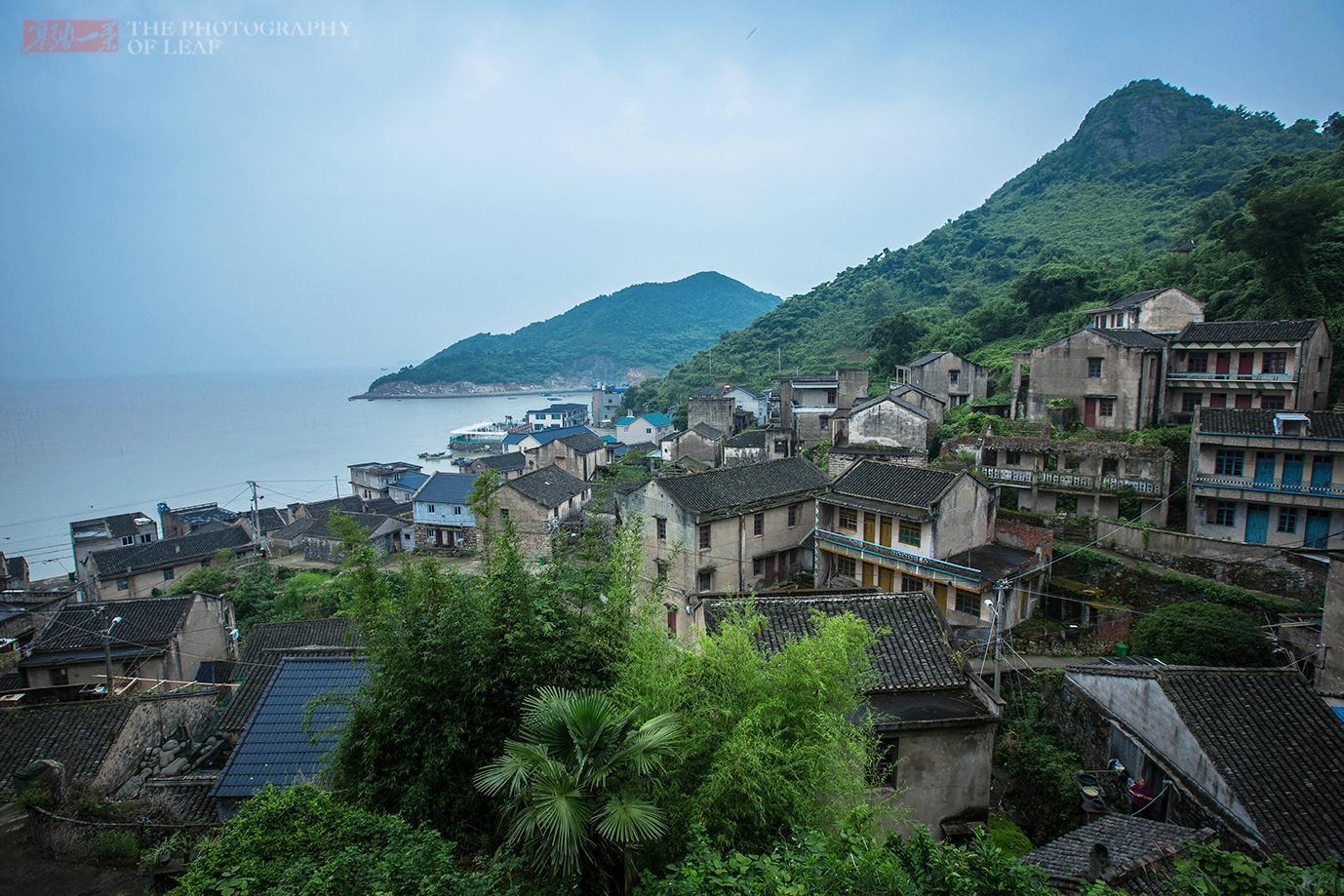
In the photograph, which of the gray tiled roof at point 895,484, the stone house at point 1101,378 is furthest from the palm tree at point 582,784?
the stone house at point 1101,378

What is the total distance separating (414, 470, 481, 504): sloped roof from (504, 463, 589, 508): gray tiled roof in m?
5.08

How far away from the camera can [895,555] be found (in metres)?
19.8

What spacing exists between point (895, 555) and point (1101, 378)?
47.4 ft

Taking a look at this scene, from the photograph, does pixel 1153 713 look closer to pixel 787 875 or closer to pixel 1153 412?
pixel 787 875

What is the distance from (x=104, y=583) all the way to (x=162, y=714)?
23.8 m

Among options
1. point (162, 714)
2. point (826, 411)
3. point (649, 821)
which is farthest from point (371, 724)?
point (826, 411)

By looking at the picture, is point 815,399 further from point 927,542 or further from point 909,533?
point 927,542

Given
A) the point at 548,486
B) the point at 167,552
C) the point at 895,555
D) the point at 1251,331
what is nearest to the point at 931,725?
the point at 895,555

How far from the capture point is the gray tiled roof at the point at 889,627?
10430 mm

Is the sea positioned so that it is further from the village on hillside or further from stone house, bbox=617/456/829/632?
stone house, bbox=617/456/829/632

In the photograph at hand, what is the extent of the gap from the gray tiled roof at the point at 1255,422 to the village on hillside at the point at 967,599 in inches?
3.5

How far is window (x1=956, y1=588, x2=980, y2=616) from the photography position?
18.8 metres

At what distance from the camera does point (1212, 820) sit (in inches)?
370

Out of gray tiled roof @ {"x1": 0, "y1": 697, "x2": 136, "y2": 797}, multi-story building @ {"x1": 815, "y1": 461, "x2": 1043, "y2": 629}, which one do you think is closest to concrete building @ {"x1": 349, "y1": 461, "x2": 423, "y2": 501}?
multi-story building @ {"x1": 815, "y1": 461, "x2": 1043, "y2": 629}
